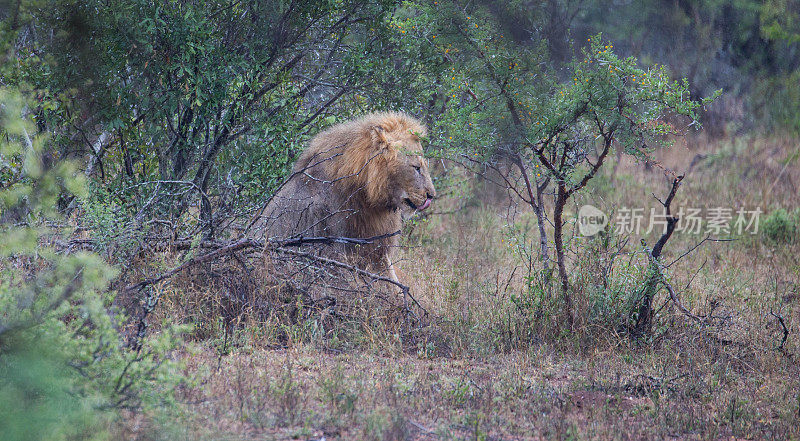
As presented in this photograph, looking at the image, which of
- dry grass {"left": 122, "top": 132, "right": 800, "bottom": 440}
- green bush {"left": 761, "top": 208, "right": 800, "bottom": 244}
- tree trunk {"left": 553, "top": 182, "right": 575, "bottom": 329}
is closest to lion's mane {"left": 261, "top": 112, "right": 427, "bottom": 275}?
dry grass {"left": 122, "top": 132, "right": 800, "bottom": 440}

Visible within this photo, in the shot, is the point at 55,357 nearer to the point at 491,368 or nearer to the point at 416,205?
the point at 491,368

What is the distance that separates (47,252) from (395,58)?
5.09m

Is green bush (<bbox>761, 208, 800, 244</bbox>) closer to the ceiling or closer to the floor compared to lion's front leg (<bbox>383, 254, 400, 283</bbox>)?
closer to the ceiling

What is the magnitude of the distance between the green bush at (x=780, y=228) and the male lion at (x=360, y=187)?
687 centimetres

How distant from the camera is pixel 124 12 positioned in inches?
256

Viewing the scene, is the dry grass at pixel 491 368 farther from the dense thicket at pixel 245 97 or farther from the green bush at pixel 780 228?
the green bush at pixel 780 228

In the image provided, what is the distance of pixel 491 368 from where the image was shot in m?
5.61

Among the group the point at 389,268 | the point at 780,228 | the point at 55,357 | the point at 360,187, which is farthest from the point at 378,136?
the point at 780,228

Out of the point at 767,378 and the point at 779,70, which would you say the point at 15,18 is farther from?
the point at 779,70

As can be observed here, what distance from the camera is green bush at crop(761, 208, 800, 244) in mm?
11016

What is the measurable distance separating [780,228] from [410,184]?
23.7 ft

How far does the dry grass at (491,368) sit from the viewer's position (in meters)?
4.29

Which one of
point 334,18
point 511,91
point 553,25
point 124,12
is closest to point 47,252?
point 124,12

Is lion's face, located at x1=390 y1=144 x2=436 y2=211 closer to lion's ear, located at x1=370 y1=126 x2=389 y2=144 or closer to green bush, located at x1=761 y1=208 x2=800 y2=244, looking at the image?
lion's ear, located at x1=370 y1=126 x2=389 y2=144
